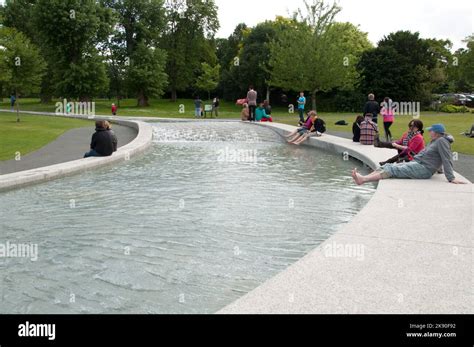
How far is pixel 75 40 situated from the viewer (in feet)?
159

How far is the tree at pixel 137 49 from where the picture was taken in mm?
57312

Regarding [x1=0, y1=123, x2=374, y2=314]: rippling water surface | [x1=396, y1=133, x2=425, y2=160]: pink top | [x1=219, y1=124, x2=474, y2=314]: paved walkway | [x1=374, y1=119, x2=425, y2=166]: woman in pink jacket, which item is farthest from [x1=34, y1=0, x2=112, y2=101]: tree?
[x1=219, y1=124, x2=474, y2=314]: paved walkway

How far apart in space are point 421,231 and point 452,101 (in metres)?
51.8

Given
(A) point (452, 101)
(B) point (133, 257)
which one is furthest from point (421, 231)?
(A) point (452, 101)

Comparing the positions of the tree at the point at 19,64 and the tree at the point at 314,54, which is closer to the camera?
the tree at the point at 19,64

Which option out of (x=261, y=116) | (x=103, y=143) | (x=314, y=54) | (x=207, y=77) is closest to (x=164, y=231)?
(x=103, y=143)

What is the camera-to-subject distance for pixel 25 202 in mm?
8398

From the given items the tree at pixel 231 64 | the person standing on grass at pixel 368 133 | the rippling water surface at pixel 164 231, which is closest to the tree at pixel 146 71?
the tree at pixel 231 64

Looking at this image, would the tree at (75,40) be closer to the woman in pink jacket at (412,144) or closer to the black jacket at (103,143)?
the black jacket at (103,143)

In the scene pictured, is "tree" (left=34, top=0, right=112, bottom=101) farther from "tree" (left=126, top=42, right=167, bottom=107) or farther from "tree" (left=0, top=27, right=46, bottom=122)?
"tree" (left=0, top=27, right=46, bottom=122)

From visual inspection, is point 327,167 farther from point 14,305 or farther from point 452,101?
point 452,101

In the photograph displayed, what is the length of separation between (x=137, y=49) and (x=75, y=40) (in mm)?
10415

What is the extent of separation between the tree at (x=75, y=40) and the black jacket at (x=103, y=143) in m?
36.9

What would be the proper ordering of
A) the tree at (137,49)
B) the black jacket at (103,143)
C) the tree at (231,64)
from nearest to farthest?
the black jacket at (103,143)
the tree at (137,49)
the tree at (231,64)
